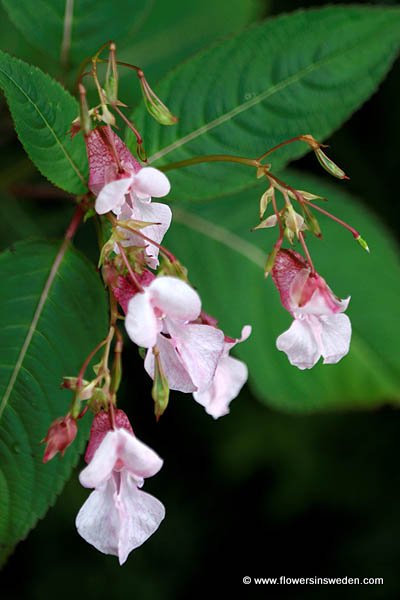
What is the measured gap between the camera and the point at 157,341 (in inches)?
35.4

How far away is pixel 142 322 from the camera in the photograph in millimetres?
814

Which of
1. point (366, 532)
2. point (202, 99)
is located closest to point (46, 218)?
point (202, 99)

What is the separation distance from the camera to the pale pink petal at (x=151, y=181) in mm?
915

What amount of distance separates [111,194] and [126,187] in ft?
0.06

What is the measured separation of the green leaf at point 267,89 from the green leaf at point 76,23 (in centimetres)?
26

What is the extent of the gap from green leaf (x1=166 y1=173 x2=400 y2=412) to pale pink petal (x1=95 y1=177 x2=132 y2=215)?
691 mm

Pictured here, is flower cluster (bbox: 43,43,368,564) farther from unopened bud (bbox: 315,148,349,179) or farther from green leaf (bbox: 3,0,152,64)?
green leaf (bbox: 3,0,152,64)

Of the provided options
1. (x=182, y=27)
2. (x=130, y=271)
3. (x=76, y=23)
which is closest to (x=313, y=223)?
(x=130, y=271)

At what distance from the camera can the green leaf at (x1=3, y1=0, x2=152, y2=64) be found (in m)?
1.39

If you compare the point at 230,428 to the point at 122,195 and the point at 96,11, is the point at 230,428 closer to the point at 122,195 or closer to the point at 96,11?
the point at 96,11

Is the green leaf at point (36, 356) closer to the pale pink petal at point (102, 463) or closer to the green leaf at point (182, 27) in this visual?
the pale pink petal at point (102, 463)

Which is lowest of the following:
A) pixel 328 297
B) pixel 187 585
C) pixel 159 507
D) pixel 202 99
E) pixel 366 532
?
pixel 187 585

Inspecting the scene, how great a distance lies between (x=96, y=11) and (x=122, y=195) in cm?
68

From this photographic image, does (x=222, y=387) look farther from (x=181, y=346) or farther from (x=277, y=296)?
(x=277, y=296)
